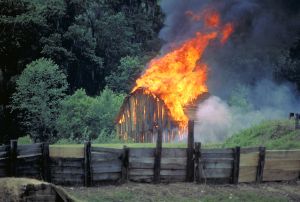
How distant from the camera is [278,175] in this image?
19.4 meters

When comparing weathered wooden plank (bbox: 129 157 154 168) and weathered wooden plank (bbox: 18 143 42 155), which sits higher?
weathered wooden plank (bbox: 18 143 42 155)

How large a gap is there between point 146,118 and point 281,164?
2192cm

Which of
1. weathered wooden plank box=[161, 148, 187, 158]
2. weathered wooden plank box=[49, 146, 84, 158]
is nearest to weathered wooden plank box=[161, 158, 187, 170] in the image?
weathered wooden plank box=[161, 148, 187, 158]

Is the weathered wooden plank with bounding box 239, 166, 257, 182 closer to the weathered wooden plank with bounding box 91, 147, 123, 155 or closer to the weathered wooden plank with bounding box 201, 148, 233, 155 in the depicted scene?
the weathered wooden plank with bounding box 201, 148, 233, 155

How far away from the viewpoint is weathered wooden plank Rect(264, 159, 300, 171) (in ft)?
63.0

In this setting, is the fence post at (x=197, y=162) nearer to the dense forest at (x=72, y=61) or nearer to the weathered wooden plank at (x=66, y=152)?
the weathered wooden plank at (x=66, y=152)

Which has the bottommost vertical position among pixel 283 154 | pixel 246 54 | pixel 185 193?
pixel 185 193

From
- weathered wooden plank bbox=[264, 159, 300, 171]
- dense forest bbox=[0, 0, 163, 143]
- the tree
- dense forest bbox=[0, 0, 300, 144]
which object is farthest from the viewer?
dense forest bbox=[0, 0, 163, 143]

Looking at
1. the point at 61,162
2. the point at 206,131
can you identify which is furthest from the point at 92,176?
the point at 206,131

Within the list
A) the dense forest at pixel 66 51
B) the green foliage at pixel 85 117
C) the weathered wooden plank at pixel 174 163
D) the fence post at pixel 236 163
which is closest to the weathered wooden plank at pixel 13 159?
the weathered wooden plank at pixel 174 163

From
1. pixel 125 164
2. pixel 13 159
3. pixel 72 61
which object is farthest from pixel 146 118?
pixel 13 159

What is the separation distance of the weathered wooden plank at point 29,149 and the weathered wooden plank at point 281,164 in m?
9.19

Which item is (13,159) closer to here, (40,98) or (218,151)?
(218,151)

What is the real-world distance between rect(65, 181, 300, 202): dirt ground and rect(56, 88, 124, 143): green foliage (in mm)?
24840
